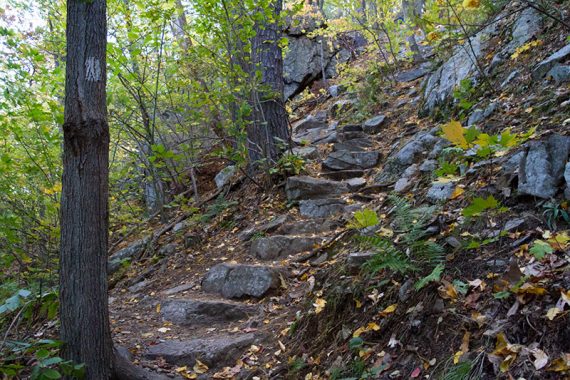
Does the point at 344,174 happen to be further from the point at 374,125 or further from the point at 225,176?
the point at 225,176

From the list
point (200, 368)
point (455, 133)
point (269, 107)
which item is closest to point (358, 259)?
point (455, 133)

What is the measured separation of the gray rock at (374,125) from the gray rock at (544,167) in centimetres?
541

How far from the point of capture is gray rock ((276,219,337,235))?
5.40 m

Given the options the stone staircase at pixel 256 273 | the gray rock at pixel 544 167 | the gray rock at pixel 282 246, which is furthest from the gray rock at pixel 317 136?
the gray rock at pixel 544 167

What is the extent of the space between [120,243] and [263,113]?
417 centimetres

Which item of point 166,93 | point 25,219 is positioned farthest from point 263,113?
point 25,219

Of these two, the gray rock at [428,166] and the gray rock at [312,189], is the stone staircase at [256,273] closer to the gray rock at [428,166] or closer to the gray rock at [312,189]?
the gray rock at [312,189]

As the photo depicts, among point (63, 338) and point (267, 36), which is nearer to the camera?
point (63, 338)

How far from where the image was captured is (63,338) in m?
2.60

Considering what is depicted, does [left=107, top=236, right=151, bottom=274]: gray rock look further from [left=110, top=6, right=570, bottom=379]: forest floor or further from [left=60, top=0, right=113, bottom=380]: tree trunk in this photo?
[left=60, top=0, right=113, bottom=380]: tree trunk

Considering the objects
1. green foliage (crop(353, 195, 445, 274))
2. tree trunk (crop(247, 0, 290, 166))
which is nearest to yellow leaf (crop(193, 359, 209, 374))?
green foliage (crop(353, 195, 445, 274))

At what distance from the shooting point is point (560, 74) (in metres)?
4.10

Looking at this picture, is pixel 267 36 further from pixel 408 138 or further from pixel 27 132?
pixel 27 132

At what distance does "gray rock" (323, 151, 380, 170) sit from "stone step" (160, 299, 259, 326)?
3.30m
